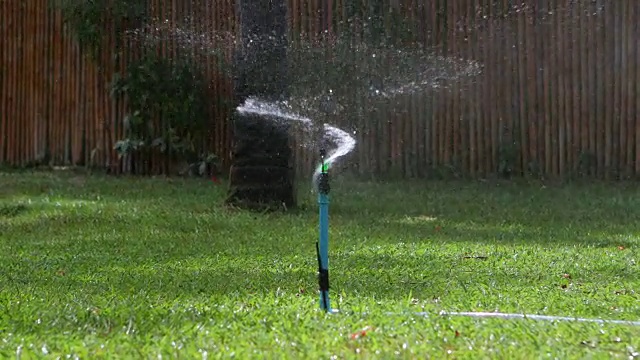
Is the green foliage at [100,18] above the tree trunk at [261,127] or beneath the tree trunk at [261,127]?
above

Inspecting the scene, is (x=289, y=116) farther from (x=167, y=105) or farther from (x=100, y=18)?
(x=100, y=18)

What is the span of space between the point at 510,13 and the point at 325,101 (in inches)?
95.2

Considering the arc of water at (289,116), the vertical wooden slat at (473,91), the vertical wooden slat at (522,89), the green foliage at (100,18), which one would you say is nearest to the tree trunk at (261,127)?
the arc of water at (289,116)

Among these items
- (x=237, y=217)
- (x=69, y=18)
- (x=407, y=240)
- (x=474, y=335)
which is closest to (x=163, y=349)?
(x=474, y=335)

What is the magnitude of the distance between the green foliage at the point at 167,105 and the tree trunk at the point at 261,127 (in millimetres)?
3150

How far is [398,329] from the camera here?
13.7 feet

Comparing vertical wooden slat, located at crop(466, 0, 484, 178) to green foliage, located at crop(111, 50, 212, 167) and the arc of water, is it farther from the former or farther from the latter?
green foliage, located at crop(111, 50, 212, 167)

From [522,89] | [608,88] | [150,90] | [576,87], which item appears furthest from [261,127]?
[608,88]

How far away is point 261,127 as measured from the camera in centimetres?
962

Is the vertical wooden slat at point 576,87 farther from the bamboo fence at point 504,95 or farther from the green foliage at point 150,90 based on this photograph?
the green foliage at point 150,90

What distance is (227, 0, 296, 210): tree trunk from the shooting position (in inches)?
373

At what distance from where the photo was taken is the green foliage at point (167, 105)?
12977 millimetres

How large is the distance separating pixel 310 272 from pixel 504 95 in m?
7.04

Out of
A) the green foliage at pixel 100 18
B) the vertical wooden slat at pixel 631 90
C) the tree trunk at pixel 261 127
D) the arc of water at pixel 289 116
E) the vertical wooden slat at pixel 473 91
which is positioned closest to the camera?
the tree trunk at pixel 261 127
